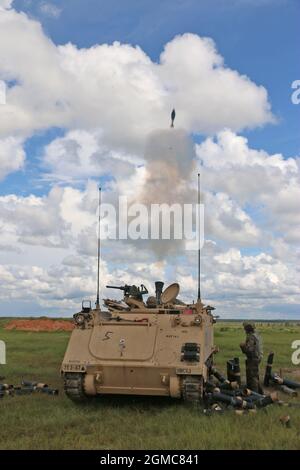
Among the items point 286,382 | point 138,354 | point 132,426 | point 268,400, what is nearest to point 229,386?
point 268,400

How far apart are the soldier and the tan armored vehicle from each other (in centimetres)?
189

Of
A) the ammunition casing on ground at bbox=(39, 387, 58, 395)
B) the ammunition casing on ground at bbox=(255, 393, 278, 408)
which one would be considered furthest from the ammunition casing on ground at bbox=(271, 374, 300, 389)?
the ammunition casing on ground at bbox=(39, 387, 58, 395)

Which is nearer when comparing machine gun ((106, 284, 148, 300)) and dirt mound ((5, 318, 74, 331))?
machine gun ((106, 284, 148, 300))

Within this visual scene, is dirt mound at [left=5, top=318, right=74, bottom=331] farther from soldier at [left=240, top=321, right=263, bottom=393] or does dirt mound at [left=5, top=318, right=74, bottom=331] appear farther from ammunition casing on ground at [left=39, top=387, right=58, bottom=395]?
soldier at [left=240, top=321, right=263, bottom=393]

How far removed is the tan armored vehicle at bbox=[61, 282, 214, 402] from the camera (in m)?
10.8

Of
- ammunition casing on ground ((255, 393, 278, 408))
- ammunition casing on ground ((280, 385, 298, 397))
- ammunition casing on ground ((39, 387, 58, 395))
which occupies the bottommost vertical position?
ammunition casing on ground ((280, 385, 298, 397))

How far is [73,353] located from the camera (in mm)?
11531

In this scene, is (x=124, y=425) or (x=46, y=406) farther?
(x=46, y=406)

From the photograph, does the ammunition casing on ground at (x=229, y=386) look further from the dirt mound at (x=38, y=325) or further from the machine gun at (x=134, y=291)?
the dirt mound at (x=38, y=325)

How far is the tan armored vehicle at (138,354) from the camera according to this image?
10.8 meters

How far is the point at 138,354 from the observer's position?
1119 centimetres
